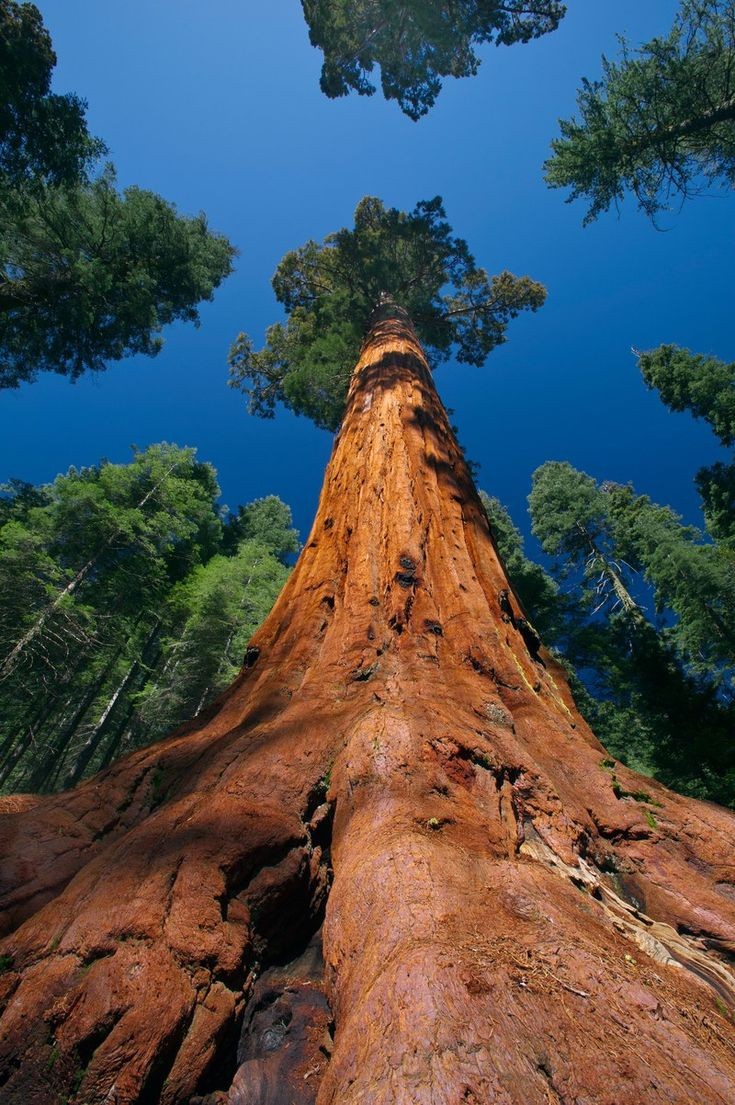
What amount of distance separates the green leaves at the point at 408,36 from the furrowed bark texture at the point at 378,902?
13.6m

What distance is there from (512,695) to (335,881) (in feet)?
4.90

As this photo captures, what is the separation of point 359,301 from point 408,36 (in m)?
5.61

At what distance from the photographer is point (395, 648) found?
3041mm

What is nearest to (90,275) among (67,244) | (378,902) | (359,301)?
(67,244)

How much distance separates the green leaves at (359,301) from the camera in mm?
11148

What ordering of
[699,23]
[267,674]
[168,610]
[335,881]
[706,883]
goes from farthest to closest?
[168,610] → [699,23] → [267,674] → [706,883] → [335,881]

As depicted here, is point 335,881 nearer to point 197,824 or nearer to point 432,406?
point 197,824

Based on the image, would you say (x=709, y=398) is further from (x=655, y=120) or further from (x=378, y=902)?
(x=378, y=902)

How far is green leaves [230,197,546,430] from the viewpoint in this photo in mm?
11148

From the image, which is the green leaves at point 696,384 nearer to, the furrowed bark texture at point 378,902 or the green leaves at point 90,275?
the green leaves at point 90,275

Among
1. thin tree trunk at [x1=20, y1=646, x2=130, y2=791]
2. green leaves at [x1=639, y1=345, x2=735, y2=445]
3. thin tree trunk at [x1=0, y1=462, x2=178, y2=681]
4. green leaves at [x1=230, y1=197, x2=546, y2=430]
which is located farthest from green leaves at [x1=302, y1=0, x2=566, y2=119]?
thin tree trunk at [x1=20, y1=646, x2=130, y2=791]

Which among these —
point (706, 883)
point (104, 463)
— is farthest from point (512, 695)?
point (104, 463)

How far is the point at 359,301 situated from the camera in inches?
476

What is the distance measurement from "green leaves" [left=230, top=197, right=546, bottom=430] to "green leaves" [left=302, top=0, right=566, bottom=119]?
2438 mm
